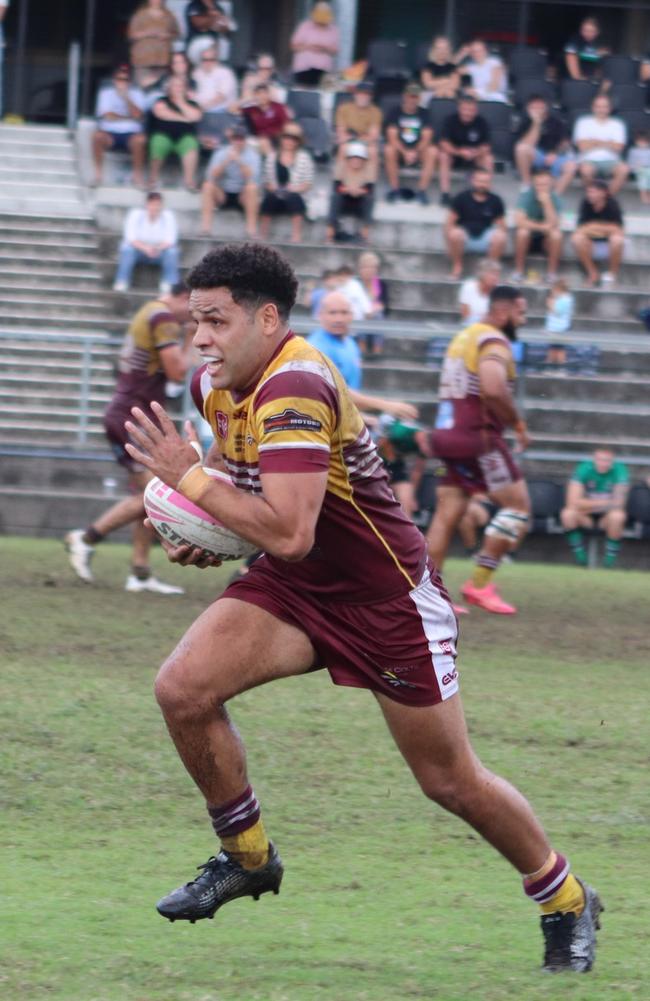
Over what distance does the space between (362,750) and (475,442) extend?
3.97 m

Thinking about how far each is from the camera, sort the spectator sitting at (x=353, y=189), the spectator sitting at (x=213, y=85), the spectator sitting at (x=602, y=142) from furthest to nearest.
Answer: the spectator sitting at (x=602, y=142)
the spectator sitting at (x=213, y=85)
the spectator sitting at (x=353, y=189)

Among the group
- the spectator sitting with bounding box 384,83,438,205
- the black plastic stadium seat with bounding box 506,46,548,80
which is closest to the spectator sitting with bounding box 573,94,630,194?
the spectator sitting with bounding box 384,83,438,205

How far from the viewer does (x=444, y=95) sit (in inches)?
846

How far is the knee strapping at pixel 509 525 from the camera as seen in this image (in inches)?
452

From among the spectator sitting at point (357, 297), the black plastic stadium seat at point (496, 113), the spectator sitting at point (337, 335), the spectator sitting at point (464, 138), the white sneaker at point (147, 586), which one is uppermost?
the black plastic stadium seat at point (496, 113)

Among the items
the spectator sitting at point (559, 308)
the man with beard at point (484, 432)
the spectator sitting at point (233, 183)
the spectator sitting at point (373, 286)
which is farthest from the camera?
the spectator sitting at point (233, 183)

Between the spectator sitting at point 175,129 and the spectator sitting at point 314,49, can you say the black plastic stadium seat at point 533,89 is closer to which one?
the spectator sitting at point 314,49

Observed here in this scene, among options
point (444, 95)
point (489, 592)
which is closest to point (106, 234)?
point (444, 95)

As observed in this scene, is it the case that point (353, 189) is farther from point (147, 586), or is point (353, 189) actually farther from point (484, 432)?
point (484, 432)

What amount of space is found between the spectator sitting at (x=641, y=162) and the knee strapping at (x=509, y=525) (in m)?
11.0

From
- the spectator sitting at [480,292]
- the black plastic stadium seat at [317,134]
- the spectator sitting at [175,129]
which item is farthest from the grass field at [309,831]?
the black plastic stadium seat at [317,134]

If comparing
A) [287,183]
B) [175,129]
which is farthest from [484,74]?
[175,129]

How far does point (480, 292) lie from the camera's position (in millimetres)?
16188

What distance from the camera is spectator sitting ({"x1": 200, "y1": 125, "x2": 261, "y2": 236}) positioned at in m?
19.4
